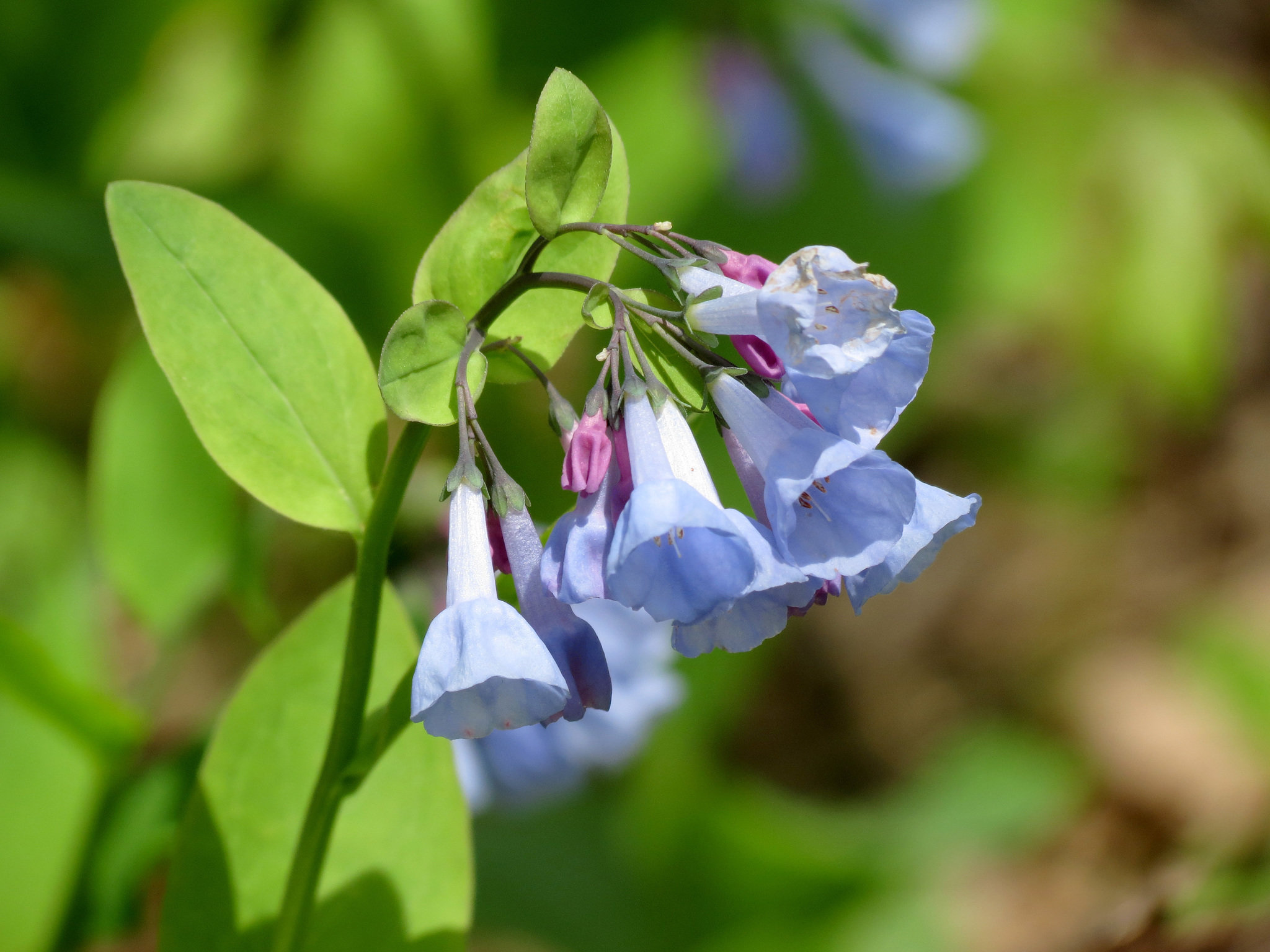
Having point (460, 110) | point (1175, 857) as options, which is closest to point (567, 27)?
point (460, 110)

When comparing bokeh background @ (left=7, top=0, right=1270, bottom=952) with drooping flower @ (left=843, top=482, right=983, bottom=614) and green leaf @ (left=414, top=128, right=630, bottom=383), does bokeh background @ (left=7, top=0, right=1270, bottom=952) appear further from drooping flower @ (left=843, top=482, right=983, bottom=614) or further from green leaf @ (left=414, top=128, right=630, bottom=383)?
drooping flower @ (left=843, top=482, right=983, bottom=614)

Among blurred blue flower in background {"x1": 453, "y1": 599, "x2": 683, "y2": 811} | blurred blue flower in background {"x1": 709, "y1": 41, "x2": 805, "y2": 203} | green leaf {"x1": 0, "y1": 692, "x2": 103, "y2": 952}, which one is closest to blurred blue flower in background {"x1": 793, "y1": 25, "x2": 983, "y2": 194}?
blurred blue flower in background {"x1": 709, "y1": 41, "x2": 805, "y2": 203}

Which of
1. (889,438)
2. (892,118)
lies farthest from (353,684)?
(892,118)

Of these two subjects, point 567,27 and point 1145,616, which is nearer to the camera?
point 567,27

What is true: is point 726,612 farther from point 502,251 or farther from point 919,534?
point 502,251

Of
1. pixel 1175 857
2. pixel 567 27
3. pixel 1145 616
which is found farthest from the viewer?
pixel 1145 616

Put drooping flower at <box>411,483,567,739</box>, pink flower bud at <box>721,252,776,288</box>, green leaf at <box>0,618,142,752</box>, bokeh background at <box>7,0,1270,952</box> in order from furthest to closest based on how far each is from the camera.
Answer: bokeh background at <box>7,0,1270,952</box> → green leaf at <box>0,618,142,752</box> → pink flower bud at <box>721,252,776,288</box> → drooping flower at <box>411,483,567,739</box>

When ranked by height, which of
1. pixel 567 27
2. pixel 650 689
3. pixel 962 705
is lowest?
pixel 962 705

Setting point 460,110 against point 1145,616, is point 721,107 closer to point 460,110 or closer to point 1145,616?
point 460,110
